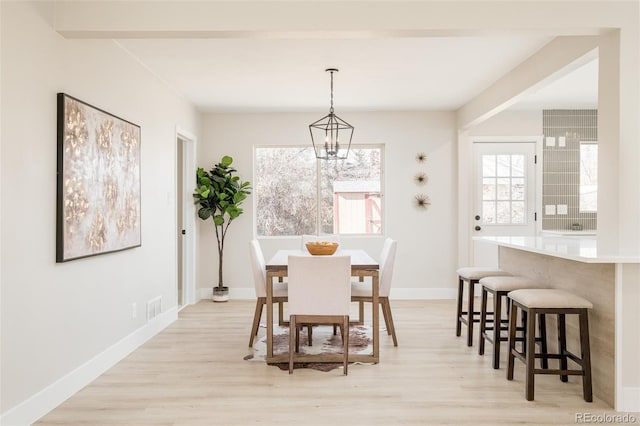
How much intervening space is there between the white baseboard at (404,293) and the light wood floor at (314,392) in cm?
213

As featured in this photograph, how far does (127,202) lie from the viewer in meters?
3.79

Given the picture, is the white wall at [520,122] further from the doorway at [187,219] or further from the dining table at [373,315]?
the doorway at [187,219]

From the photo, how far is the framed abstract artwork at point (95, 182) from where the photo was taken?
9.48ft

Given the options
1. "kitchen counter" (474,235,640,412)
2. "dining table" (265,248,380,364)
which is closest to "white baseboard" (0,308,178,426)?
"dining table" (265,248,380,364)

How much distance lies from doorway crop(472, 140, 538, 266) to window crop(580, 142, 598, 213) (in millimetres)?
574

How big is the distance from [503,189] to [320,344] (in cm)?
350

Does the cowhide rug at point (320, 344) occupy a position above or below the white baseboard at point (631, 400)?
below

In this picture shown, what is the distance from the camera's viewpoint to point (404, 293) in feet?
20.7

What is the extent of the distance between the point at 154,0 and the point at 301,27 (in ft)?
2.87

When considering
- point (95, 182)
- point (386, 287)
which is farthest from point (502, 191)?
point (95, 182)

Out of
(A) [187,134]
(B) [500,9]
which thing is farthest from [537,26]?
(A) [187,134]

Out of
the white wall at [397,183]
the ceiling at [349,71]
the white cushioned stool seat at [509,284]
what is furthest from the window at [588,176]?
the white cushioned stool seat at [509,284]

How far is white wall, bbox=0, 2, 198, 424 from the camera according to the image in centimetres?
244

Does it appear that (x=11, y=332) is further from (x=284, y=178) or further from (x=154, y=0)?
(x=284, y=178)
